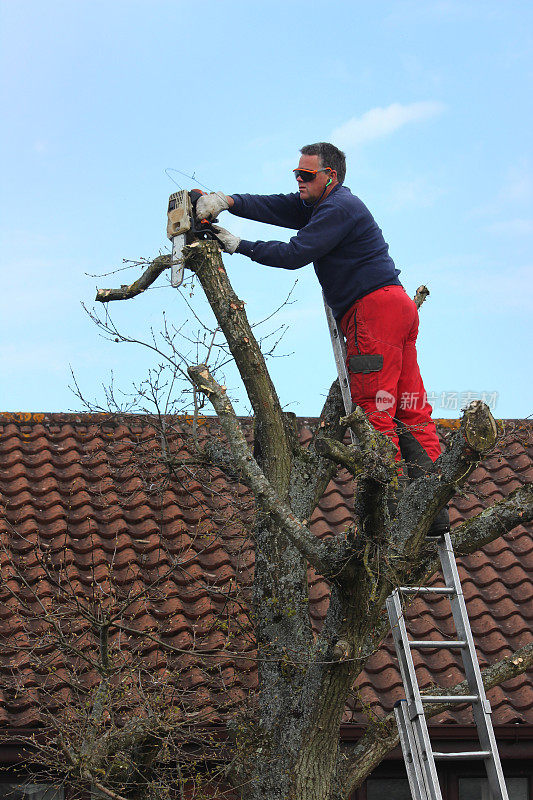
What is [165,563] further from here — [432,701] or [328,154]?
[328,154]

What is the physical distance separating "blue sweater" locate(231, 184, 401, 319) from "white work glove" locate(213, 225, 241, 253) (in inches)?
1.4

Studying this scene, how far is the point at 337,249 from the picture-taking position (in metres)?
5.76

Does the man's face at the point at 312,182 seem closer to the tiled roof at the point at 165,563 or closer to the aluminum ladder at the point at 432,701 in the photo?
the tiled roof at the point at 165,563

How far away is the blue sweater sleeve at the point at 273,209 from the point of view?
6082 mm

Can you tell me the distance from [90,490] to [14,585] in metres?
1.24

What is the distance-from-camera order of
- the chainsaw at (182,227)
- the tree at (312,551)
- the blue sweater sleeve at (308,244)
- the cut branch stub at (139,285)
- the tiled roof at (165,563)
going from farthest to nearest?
the tiled roof at (165,563)
the cut branch stub at (139,285)
the chainsaw at (182,227)
the blue sweater sleeve at (308,244)
the tree at (312,551)

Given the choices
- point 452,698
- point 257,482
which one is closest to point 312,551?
point 257,482

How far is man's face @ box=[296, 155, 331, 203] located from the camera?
5883 millimetres

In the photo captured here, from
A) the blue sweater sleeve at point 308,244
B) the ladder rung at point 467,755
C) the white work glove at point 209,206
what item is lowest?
the ladder rung at point 467,755

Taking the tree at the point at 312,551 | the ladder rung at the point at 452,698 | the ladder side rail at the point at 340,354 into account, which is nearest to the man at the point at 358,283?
the ladder side rail at the point at 340,354

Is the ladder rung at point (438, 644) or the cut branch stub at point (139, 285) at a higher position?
the cut branch stub at point (139, 285)

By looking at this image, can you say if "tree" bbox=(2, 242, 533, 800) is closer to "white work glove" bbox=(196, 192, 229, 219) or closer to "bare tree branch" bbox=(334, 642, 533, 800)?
"bare tree branch" bbox=(334, 642, 533, 800)

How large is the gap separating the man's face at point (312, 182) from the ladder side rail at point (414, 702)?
2406 millimetres

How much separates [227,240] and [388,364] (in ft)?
3.79
